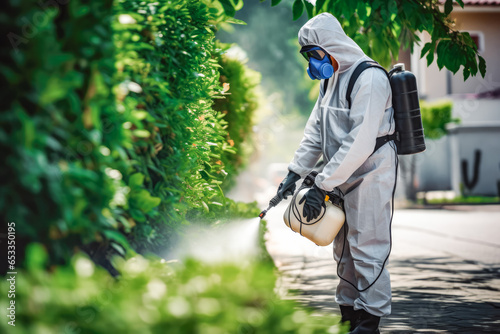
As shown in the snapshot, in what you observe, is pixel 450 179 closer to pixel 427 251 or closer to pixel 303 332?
pixel 427 251

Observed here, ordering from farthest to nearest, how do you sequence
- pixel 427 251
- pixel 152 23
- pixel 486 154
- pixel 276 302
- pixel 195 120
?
pixel 486 154
pixel 427 251
pixel 195 120
pixel 152 23
pixel 276 302

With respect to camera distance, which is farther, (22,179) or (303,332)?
(303,332)

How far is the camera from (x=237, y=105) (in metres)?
7.41

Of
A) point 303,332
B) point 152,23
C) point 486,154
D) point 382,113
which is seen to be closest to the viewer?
point 303,332

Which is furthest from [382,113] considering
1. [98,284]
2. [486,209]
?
[486,209]

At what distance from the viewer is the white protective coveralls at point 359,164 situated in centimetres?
413

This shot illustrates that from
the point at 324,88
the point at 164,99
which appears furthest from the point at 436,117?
the point at 164,99

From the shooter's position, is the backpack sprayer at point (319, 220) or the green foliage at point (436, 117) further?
the green foliage at point (436, 117)

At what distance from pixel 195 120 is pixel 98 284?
5.68 feet

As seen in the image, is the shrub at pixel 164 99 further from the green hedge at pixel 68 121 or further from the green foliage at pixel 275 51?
the green foliage at pixel 275 51

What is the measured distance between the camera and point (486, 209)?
1933 cm

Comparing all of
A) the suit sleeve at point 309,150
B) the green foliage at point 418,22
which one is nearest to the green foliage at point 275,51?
the green foliage at point 418,22

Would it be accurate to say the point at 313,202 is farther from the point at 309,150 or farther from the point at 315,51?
the point at 315,51

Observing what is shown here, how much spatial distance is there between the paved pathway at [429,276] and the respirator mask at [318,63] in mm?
1488
